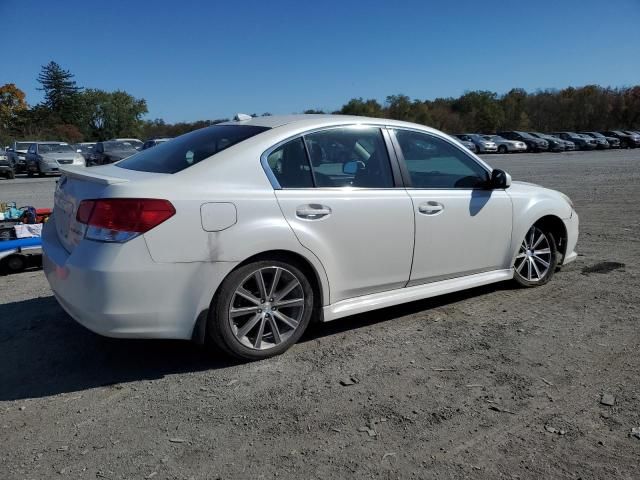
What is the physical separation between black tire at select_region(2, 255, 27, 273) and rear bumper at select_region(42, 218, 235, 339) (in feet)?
9.68

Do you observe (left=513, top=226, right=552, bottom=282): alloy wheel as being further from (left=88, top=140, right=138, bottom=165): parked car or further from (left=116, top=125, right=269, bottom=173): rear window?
(left=88, top=140, right=138, bottom=165): parked car

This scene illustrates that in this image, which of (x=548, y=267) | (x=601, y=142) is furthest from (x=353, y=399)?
(x=601, y=142)

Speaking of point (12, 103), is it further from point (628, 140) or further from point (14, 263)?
point (14, 263)

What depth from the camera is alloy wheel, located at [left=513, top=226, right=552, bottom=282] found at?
514 centimetres

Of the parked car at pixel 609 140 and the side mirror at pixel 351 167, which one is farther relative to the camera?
the parked car at pixel 609 140

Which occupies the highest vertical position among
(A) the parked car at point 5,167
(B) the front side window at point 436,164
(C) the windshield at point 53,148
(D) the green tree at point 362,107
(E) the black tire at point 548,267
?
(D) the green tree at point 362,107

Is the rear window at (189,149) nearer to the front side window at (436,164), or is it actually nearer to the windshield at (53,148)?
the front side window at (436,164)

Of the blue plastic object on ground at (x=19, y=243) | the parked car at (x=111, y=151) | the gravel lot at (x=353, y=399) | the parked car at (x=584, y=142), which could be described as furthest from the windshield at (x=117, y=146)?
the parked car at (x=584, y=142)

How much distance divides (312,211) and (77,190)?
1531mm

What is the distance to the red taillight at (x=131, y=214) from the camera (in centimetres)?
321

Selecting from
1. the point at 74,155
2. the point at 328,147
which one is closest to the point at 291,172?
the point at 328,147

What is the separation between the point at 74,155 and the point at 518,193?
2345 cm

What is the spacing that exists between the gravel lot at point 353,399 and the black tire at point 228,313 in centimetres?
8

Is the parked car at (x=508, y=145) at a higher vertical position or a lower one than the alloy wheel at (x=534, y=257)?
higher
